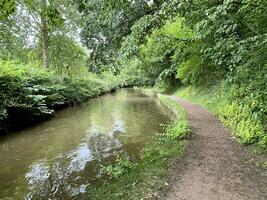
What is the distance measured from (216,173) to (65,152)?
5.27m

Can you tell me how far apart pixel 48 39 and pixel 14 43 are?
12.4ft

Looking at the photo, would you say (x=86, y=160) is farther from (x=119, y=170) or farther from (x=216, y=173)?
(x=216, y=173)

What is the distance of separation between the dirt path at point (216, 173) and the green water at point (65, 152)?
6.19ft

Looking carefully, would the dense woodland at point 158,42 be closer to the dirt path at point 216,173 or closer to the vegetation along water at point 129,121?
the vegetation along water at point 129,121

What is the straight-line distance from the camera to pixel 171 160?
24.8 feet

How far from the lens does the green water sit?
23.0 ft

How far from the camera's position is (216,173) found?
666cm

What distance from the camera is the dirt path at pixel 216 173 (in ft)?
18.5

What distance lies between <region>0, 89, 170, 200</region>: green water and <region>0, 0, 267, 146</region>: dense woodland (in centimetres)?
177

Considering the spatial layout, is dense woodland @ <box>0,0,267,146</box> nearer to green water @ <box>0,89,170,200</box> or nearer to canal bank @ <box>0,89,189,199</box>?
green water @ <box>0,89,170,200</box>

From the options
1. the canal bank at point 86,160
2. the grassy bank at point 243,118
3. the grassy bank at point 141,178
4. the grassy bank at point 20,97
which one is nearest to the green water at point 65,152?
→ the canal bank at point 86,160

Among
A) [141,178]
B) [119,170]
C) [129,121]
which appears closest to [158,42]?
[129,121]

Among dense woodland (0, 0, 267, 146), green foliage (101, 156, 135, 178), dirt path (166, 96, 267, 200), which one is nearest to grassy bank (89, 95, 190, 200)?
green foliage (101, 156, 135, 178)

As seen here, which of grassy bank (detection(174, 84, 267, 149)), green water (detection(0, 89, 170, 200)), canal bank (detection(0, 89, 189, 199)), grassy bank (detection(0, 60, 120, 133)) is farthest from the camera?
grassy bank (detection(0, 60, 120, 133))
